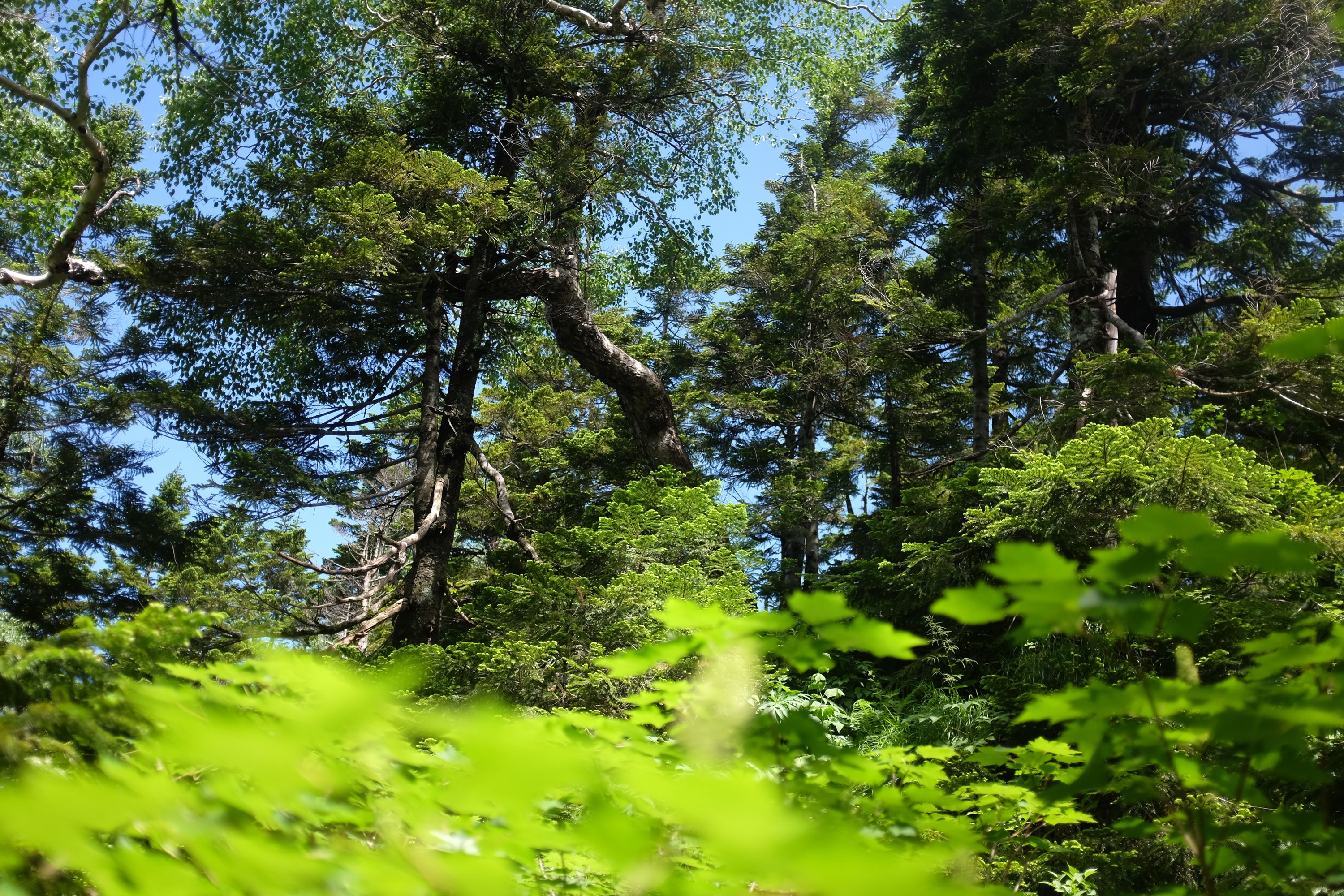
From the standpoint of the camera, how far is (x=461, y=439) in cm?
643

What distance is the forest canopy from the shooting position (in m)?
0.87

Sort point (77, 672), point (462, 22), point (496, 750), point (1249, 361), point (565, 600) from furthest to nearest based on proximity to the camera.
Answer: point (462, 22), point (1249, 361), point (565, 600), point (77, 672), point (496, 750)

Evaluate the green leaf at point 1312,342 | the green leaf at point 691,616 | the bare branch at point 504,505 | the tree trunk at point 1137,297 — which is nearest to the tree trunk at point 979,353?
the tree trunk at point 1137,297

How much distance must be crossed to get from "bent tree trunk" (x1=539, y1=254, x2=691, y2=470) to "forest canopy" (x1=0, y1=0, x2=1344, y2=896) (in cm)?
4

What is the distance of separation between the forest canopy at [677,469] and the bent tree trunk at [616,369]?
4cm

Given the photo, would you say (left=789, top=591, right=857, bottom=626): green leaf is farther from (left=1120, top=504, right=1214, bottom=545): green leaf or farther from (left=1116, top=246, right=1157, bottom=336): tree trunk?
(left=1116, top=246, right=1157, bottom=336): tree trunk

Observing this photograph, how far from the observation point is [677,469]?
7168 millimetres

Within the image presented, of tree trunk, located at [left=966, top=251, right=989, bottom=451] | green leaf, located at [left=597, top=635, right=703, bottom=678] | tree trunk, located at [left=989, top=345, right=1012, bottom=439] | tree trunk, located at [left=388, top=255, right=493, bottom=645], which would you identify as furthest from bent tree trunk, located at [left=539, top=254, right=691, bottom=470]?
green leaf, located at [left=597, top=635, right=703, bottom=678]

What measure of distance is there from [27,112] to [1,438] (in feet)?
15.1

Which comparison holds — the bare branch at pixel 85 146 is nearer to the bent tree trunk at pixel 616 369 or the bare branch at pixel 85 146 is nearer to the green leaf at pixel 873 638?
the bent tree trunk at pixel 616 369

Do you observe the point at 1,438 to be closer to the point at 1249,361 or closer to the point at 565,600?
the point at 565,600

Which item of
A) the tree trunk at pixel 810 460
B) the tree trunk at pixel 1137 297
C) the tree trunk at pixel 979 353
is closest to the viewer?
the tree trunk at pixel 1137 297

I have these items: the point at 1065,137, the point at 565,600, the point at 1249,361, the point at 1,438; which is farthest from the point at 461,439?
the point at 1,438

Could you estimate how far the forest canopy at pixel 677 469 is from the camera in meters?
0.87
